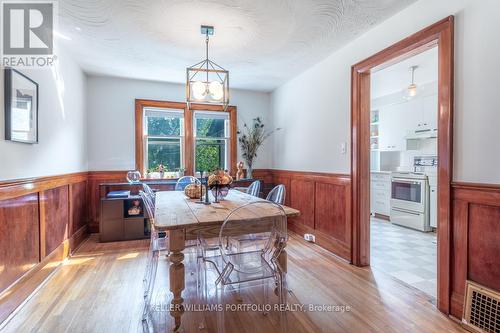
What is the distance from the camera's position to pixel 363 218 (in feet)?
9.26

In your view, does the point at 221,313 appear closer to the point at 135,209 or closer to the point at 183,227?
the point at 183,227

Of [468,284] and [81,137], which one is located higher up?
[81,137]

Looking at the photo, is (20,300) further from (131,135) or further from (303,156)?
(303,156)

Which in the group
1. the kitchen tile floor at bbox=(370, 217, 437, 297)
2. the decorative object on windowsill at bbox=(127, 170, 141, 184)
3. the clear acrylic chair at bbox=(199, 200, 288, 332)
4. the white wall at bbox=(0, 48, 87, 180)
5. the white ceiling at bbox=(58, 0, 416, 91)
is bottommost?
the kitchen tile floor at bbox=(370, 217, 437, 297)

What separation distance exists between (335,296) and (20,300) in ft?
8.47

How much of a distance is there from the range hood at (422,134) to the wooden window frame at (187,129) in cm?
325

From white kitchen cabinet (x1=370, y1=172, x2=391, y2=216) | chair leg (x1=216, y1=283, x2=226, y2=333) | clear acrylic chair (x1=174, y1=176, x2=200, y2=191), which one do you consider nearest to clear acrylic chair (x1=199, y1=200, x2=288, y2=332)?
chair leg (x1=216, y1=283, x2=226, y2=333)

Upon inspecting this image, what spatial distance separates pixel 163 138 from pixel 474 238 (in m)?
4.18

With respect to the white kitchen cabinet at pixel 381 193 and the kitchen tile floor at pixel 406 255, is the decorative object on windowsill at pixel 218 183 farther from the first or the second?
the white kitchen cabinet at pixel 381 193

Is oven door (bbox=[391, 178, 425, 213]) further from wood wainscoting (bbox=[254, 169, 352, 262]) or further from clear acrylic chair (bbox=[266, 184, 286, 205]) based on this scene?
clear acrylic chair (bbox=[266, 184, 286, 205])

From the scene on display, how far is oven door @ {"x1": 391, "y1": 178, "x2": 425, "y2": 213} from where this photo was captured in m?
4.17

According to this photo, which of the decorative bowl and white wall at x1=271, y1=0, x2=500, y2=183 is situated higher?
white wall at x1=271, y1=0, x2=500, y2=183

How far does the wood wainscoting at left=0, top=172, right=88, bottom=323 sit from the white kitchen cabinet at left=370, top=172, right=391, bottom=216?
5231 mm

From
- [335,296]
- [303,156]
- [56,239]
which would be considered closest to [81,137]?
[56,239]
